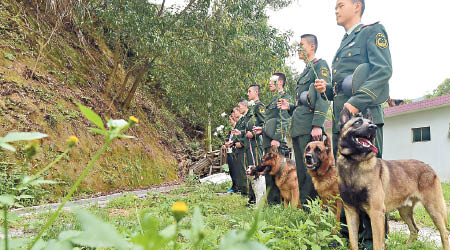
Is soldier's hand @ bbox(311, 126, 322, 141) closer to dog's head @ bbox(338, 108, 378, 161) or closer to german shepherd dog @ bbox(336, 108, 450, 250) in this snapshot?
german shepherd dog @ bbox(336, 108, 450, 250)

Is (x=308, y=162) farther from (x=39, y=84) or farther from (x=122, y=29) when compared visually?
(x=39, y=84)

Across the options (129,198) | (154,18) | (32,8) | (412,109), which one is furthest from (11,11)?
(412,109)

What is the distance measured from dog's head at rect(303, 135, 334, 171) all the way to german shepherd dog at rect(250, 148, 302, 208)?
1.33m

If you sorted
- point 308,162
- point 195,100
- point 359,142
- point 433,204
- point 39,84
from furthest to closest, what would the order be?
point 195,100, point 39,84, point 308,162, point 433,204, point 359,142

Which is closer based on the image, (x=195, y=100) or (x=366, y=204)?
(x=366, y=204)

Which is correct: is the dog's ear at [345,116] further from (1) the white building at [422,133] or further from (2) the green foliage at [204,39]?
(1) the white building at [422,133]

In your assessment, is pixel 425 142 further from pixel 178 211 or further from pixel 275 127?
pixel 178 211

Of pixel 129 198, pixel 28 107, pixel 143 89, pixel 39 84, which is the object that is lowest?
pixel 129 198

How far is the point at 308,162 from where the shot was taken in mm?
3338

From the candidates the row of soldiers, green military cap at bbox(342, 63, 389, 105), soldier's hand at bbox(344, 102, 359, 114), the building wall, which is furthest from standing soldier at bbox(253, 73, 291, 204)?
the building wall

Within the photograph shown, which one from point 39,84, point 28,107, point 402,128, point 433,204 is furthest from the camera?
point 402,128

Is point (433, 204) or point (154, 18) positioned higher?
point (154, 18)

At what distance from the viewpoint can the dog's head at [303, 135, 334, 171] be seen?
10.9ft

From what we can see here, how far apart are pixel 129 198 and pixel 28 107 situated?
3.15 meters
